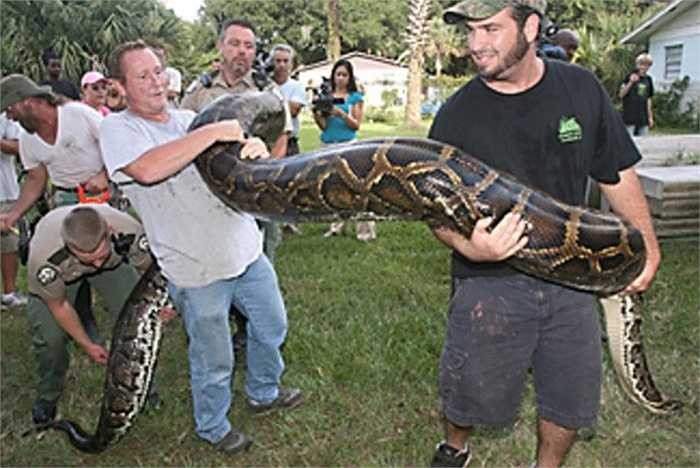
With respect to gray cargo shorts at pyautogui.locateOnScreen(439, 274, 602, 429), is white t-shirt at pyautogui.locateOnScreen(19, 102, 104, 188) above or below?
above

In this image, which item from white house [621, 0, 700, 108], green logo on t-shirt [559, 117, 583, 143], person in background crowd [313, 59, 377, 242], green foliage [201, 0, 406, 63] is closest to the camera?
green logo on t-shirt [559, 117, 583, 143]

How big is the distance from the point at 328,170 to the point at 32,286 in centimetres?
213

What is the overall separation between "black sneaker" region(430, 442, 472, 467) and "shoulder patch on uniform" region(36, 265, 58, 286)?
240cm

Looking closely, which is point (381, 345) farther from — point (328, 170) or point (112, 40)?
point (112, 40)

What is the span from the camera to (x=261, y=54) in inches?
249

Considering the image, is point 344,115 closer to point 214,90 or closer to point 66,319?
point 214,90

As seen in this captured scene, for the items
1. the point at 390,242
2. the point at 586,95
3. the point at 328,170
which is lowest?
the point at 390,242

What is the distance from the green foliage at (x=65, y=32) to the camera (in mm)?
19859

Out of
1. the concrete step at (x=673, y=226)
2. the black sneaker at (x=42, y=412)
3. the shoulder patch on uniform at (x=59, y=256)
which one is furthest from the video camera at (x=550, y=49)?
the black sneaker at (x=42, y=412)

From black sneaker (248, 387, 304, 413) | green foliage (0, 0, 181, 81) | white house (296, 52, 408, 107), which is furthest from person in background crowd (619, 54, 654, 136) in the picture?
white house (296, 52, 408, 107)

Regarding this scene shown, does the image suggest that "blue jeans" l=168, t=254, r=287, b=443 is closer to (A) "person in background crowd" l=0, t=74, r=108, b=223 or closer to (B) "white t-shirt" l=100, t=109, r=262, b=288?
(B) "white t-shirt" l=100, t=109, r=262, b=288

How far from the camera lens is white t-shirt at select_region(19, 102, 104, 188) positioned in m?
5.87

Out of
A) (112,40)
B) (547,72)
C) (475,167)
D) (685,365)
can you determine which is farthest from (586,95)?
(112,40)

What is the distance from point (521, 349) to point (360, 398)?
5.84 ft
